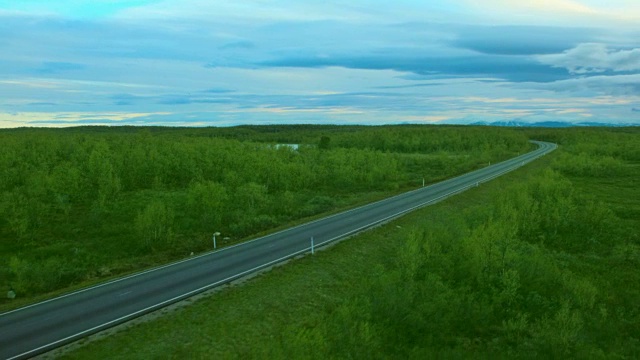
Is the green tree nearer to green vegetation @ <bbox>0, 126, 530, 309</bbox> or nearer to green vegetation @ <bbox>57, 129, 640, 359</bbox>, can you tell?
green vegetation @ <bbox>0, 126, 530, 309</bbox>

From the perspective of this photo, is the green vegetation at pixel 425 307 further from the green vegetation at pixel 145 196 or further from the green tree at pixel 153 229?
the green tree at pixel 153 229

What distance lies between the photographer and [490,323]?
19.8 meters

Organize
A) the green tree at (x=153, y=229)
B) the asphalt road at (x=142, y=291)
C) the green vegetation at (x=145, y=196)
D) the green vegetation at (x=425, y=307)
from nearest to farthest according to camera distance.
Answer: the green vegetation at (x=425, y=307) < the asphalt road at (x=142, y=291) < the green vegetation at (x=145, y=196) < the green tree at (x=153, y=229)

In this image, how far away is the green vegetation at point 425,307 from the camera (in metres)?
16.1

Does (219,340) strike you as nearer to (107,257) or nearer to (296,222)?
(107,257)

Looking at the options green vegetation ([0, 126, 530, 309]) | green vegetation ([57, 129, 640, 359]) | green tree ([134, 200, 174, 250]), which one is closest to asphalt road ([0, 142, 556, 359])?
green vegetation ([57, 129, 640, 359])

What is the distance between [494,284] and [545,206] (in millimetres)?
17881

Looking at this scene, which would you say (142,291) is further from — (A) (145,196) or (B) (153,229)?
(A) (145,196)

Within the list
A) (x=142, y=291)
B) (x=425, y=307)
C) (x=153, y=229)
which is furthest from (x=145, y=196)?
(x=425, y=307)

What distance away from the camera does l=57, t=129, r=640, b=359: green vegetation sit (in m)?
16.1

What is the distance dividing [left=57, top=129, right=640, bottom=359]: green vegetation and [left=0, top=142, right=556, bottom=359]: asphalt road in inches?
57.6

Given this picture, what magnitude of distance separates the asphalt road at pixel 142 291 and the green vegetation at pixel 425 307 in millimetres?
1464

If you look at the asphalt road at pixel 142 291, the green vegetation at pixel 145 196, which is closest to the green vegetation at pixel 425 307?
the asphalt road at pixel 142 291

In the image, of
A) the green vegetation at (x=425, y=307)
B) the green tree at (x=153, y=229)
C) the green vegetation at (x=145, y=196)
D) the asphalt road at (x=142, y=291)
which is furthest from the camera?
the green tree at (x=153, y=229)
